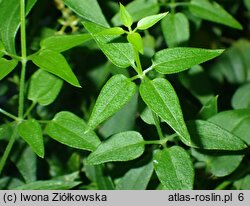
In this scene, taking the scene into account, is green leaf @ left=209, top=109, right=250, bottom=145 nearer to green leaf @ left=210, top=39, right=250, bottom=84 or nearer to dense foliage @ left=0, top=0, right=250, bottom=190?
dense foliage @ left=0, top=0, right=250, bottom=190

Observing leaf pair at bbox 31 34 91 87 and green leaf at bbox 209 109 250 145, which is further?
green leaf at bbox 209 109 250 145

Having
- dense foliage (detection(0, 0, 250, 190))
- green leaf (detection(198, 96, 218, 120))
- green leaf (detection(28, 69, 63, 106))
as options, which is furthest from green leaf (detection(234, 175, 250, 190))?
green leaf (detection(28, 69, 63, 106))

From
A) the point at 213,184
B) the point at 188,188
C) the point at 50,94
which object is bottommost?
the point at 213,184

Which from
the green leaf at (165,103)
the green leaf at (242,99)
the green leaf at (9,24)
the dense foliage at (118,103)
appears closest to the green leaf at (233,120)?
the dense foliage at (118,103)

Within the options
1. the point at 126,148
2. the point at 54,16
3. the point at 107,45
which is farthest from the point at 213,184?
the point at 54,16

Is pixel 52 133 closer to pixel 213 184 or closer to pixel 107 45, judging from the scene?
pixel 107 45

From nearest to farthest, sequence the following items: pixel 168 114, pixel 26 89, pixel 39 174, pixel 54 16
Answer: pixel 168 114, pixel 26 89, pixel 39 174, pixel 54 16
